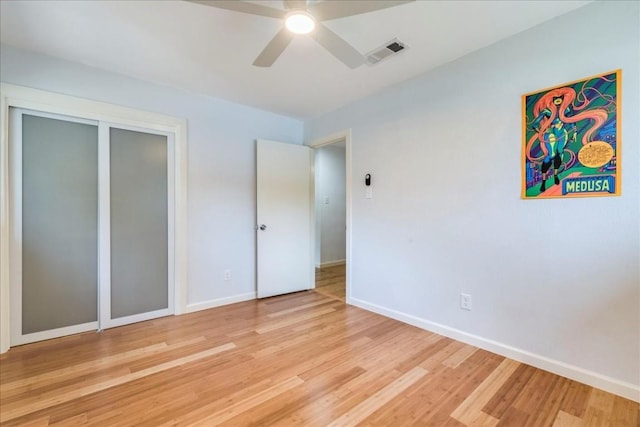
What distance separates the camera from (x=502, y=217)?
2.13 m

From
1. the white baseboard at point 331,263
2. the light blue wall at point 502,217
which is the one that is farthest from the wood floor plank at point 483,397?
the white baseboard at point 331,263

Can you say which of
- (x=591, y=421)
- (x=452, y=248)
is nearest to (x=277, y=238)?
(x=452, y=248)

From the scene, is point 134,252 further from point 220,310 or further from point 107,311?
point 220,310

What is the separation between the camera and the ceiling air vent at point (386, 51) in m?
2.14

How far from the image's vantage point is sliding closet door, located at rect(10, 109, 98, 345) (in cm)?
230

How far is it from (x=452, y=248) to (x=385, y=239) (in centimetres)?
69

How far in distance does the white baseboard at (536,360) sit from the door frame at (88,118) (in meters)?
2.29

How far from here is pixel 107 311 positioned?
8.67 feet

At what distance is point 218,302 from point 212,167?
1524mm

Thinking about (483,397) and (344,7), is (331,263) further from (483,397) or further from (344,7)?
(344,7)

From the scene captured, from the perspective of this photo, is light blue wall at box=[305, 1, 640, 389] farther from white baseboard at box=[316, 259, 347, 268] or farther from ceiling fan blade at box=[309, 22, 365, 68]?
white baseboard at box=[316, 259, 347, 268]

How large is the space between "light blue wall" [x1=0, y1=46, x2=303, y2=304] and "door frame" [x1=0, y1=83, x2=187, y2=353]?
0.23 feet

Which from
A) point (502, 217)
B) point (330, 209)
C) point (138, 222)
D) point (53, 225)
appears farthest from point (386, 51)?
point (330, 209)

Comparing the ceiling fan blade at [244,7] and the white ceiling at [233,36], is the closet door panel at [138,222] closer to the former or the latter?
the white ceiling at [233,36]
